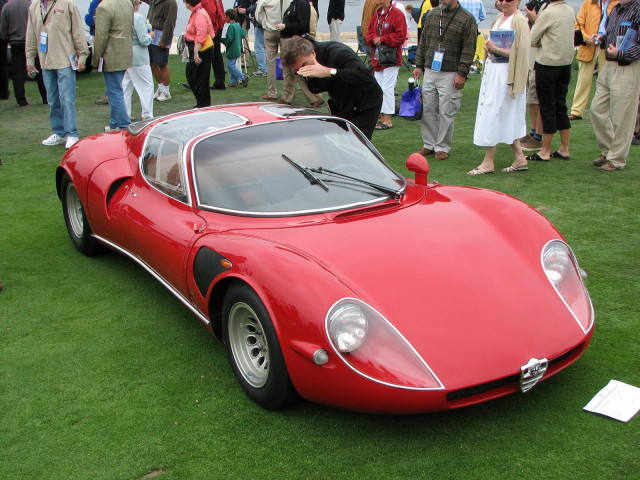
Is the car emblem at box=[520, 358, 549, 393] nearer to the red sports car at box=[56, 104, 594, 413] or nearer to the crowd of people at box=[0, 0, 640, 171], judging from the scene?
the red sports car at box=[56, 104, 594, 413]

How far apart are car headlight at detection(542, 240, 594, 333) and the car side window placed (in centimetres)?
206

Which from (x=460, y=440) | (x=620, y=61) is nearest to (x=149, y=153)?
(x=460, y=440)

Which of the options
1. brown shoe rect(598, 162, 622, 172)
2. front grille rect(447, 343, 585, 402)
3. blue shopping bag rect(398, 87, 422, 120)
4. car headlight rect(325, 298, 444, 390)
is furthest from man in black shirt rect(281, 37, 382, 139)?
blue shopping bag rect(398, 87, 422, 120)

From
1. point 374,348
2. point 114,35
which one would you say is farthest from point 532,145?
point 374,348

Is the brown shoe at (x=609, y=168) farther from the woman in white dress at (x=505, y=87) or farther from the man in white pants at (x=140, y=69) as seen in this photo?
the man in white pants at (x=140, y=69)

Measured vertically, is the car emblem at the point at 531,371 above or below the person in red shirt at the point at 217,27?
below

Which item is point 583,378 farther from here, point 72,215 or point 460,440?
point 72,215

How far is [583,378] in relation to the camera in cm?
312

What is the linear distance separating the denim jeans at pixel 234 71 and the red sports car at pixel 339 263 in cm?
801

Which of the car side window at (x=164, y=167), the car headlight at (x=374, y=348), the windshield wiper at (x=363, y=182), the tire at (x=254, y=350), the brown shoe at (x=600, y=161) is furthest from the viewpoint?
the brown shoe at (x=600, y=161)

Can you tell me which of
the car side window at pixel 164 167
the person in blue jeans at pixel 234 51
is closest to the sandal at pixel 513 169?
the car side window at pixel 164 167

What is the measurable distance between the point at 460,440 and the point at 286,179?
5.66 feet

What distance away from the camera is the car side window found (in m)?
3.88

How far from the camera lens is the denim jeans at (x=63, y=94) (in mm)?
7868
